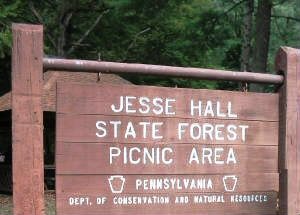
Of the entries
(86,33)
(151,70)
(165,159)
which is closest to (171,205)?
(165,159)

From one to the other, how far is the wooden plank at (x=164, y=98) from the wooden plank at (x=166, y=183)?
1.43ft

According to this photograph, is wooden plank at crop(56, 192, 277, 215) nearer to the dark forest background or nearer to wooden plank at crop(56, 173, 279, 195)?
wooden plank at crop(56, 173, 279, 195)

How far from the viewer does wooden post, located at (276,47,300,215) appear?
4789 millimetres

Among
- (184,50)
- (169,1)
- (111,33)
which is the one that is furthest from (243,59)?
(111,33)

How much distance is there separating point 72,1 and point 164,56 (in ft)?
14.7

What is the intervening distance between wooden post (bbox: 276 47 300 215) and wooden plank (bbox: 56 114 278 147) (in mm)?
93

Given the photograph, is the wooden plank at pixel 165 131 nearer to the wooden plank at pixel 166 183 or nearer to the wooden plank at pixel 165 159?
the wooden plank at pixel 165 159

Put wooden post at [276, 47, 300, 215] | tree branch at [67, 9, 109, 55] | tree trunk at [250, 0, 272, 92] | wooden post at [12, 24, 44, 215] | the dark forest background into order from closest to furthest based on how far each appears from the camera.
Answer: wooden post at [12, 24, 44, 215], wooden post at [276, 47, 300, 215], tree trunk at [250, 0, 272, 92], the dark forest background, tree branch at [67, 9, 109, 55]

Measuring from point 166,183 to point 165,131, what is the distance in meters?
0.37

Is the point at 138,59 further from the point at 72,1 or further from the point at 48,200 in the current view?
the point at 48,200

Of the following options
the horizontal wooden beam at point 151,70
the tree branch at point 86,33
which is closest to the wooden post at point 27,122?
the horizontal wooden beam at point 151,70

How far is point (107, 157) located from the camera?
4234mm

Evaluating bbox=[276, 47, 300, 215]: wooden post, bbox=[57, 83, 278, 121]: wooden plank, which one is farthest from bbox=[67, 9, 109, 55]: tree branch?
bbox=[57, 83, 278, 121]: wooden plank

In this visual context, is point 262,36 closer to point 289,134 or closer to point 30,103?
point 289,134
